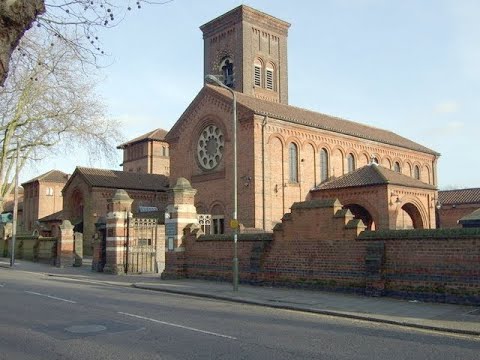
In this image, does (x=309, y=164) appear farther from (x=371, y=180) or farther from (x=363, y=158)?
(x=363, y=158)

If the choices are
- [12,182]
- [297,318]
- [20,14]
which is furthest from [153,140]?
[20,14]

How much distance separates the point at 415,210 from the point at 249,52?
19.9 meters

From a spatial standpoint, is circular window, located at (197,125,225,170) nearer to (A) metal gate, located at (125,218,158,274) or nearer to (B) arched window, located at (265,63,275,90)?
(A) metal gate, located at (125,218,158,274)

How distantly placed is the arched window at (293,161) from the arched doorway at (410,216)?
7.08m

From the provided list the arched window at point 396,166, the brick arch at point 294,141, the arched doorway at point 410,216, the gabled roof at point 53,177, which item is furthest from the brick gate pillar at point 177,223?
the gabled roof at point 53,177

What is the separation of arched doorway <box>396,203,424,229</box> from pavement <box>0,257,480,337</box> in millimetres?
16616

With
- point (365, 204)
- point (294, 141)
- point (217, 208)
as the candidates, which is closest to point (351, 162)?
→ point (294, 141)

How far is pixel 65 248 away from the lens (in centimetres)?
3469

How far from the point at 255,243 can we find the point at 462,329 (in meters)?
10.2

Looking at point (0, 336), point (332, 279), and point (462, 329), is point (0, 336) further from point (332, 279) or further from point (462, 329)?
point (332, 279)

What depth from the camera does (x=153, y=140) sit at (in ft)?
221

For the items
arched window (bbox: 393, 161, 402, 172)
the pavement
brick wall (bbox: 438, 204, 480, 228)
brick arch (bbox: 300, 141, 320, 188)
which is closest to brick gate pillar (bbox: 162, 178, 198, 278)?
the pavement

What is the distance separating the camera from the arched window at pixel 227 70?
1751 inches

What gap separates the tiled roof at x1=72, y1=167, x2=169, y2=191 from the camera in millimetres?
45625
